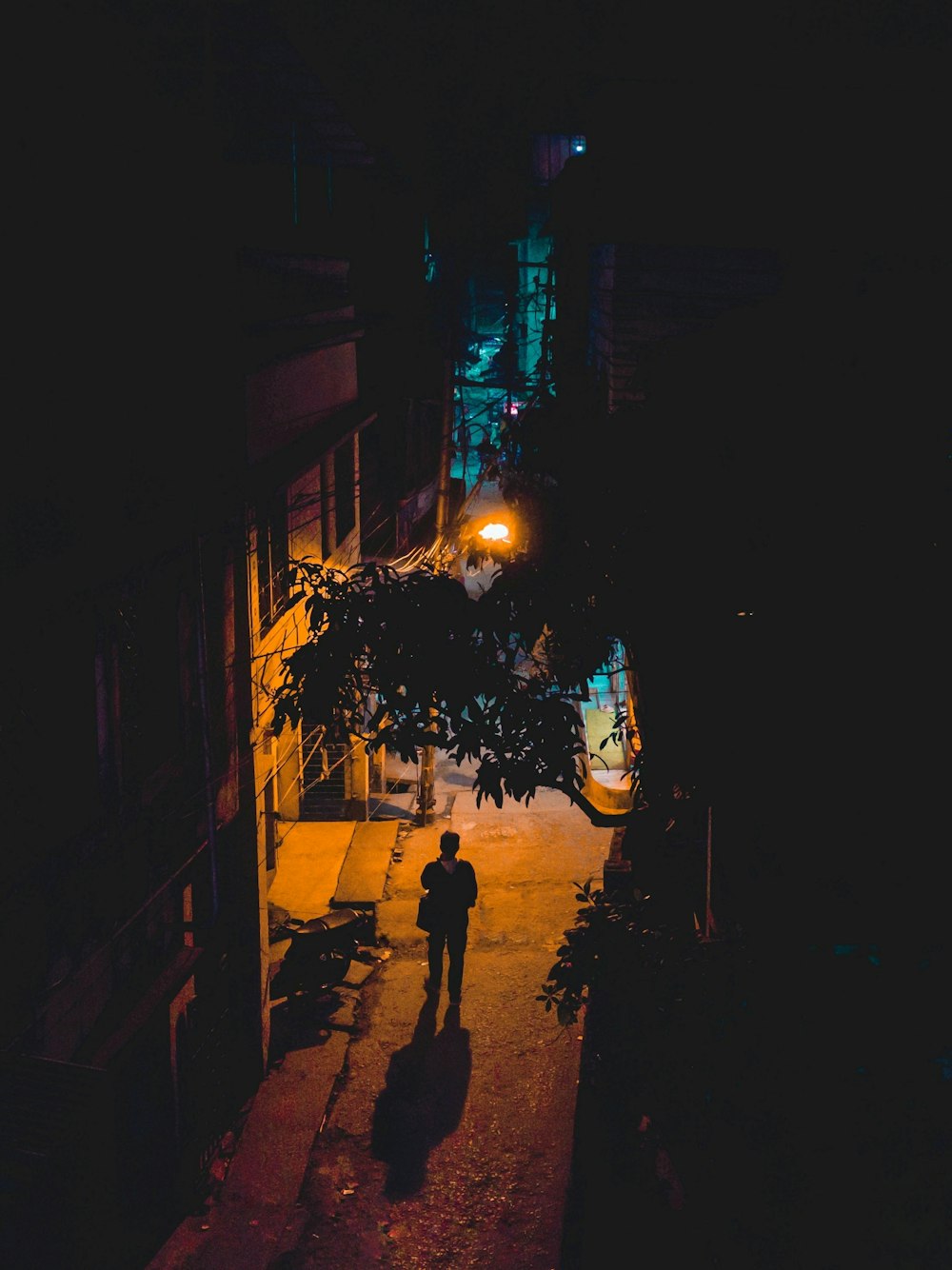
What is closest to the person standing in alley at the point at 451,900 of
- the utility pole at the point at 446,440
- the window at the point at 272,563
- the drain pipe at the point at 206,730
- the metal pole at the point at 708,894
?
the metal pole at the point at 708,894

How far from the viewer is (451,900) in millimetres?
12086

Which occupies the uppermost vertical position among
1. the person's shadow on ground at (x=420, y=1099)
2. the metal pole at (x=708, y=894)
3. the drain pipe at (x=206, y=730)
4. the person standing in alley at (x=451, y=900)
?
the drain pipe at (x=206, y=730)

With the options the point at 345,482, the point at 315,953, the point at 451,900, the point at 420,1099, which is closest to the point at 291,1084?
the point at 420,1099

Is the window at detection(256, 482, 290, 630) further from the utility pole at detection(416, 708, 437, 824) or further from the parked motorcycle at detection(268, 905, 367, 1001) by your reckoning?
the utility pole at detection(416, 708, 437, 824)

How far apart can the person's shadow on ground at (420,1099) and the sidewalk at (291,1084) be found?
2.15 feet

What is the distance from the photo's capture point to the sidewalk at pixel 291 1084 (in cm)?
855

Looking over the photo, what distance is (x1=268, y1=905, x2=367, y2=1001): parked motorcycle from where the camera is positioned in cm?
1253

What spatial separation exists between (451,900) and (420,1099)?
2.24 meters

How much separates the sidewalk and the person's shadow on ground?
2.15 ft

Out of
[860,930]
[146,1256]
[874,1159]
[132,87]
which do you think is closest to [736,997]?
[860,930]

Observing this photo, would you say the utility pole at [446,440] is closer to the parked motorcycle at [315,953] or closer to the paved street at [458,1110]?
the paved street at [458,1110]

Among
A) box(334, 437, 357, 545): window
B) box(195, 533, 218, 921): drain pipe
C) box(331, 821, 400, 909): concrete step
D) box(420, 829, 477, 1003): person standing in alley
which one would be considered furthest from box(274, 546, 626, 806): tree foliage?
box(334, 437, 357, 545): window

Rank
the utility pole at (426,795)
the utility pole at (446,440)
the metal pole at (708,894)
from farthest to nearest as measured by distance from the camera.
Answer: the utility pole at (446,440) < the utility pole at (426,795) < the metal pole at (708,894)

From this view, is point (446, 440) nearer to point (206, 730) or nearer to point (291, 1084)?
point (206, 730)
